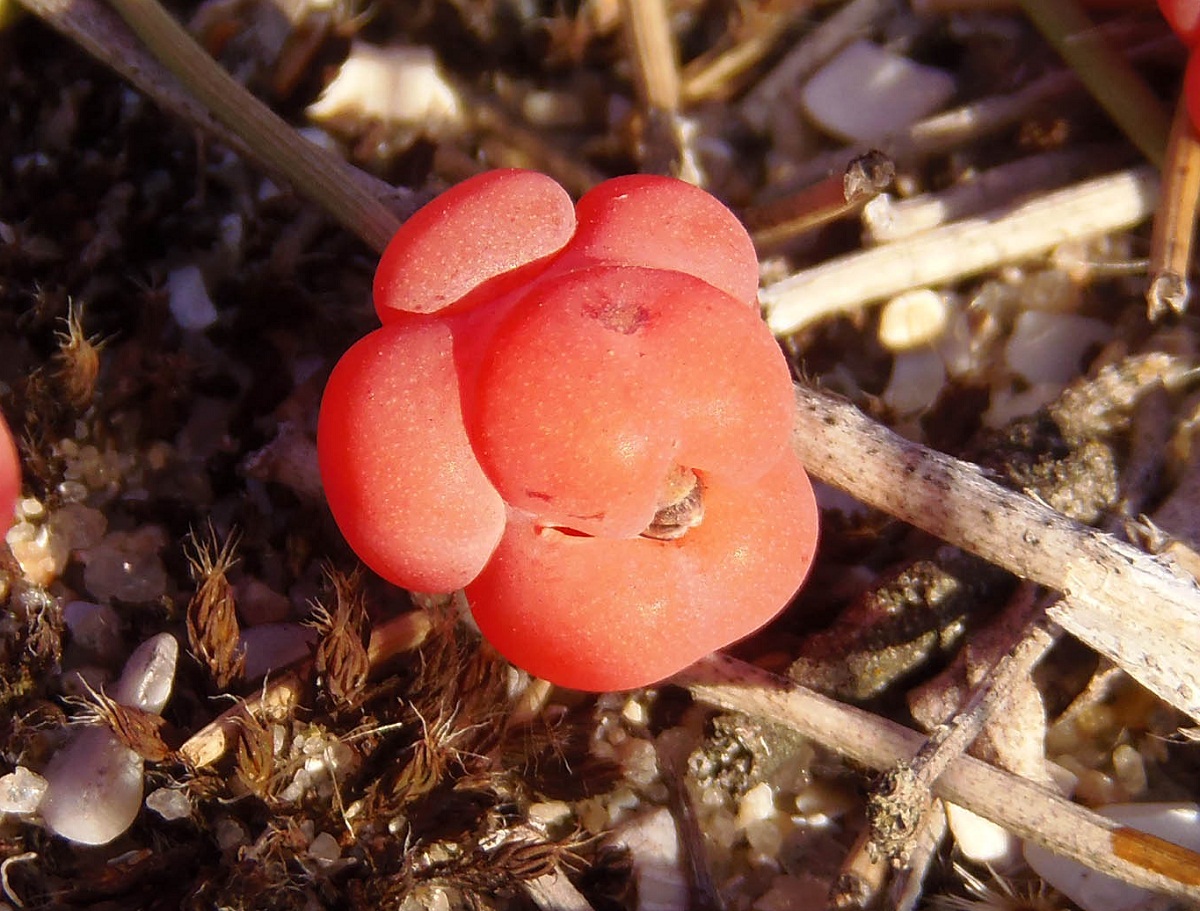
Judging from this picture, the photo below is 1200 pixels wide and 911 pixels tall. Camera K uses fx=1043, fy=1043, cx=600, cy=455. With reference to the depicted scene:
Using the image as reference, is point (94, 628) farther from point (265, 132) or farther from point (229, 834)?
point (265, 132)

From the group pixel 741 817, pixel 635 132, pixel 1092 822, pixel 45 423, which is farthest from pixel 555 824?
pixel 635 132

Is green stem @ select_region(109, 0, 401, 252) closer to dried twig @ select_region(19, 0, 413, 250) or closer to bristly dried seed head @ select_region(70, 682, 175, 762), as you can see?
dried twig @ select_region(19, 0, 413, 250)

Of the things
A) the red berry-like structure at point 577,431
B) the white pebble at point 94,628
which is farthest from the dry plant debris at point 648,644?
the red berry-like structure at point 577,431

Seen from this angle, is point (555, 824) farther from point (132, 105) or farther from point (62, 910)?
point (132, 105)

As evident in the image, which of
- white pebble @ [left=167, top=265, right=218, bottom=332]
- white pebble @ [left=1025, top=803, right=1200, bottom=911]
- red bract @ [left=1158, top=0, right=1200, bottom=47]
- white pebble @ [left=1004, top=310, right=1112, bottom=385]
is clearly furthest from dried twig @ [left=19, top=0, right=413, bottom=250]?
white pebble @ [left=1025, top=803, right=1200, bottom=911]

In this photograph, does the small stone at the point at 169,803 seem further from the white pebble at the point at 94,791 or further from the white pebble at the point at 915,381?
the white pebble at the point at 915,381

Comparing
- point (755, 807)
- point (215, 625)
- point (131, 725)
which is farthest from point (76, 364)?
point (755, 807)
